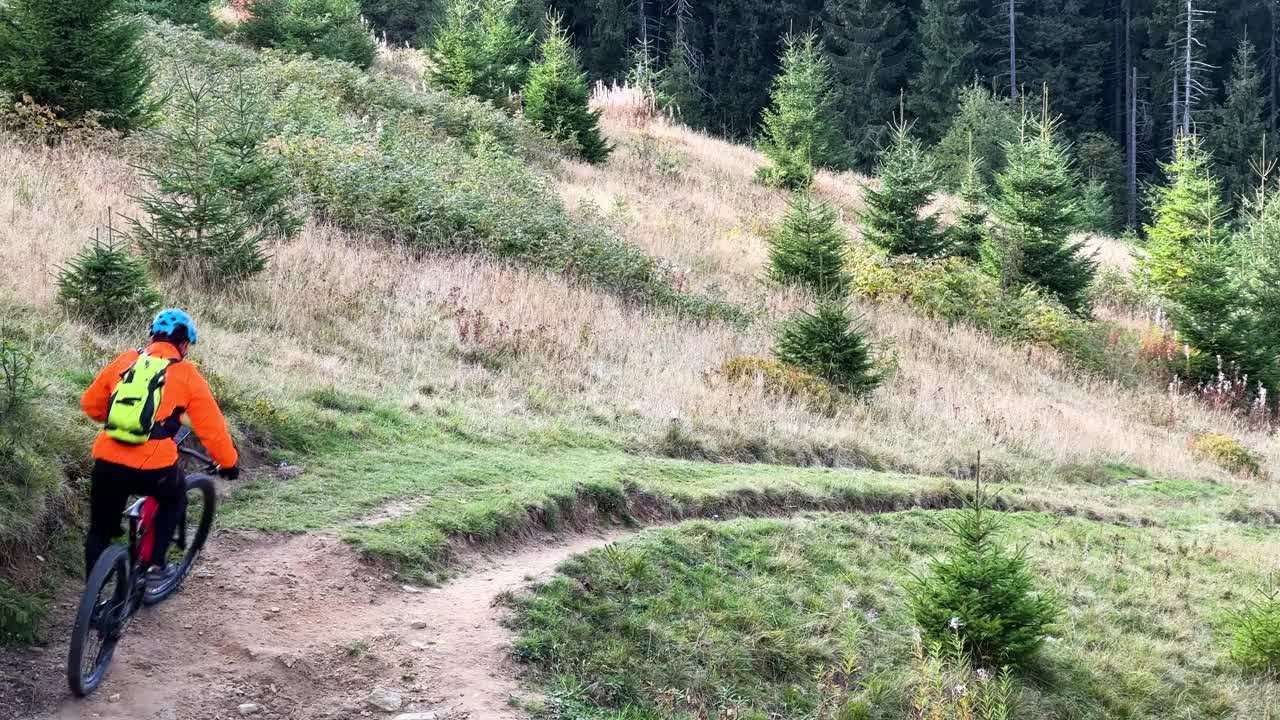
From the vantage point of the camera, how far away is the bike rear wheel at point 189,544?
18.4 feet

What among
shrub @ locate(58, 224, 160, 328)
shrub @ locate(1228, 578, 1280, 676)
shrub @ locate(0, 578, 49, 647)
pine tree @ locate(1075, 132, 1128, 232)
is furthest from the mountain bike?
pine tree @ locate(1075, 132, 1128, 232)

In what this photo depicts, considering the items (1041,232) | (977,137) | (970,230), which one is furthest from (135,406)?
(977,137)

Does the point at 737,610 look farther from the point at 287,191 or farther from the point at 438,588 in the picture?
the point at 287,191

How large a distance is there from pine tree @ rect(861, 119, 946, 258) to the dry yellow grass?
15.2 ft

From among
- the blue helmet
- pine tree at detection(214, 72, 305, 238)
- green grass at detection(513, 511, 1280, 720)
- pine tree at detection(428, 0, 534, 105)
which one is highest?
pine tree at detection(428, 0, 534, 105)

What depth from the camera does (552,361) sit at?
13242 millimetres

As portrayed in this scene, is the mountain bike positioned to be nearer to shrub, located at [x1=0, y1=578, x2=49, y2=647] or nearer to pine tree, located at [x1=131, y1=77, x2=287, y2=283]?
shrub, located at [x1=0, y1=578, x2=49, y2=647]

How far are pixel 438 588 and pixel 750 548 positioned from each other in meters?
2.71

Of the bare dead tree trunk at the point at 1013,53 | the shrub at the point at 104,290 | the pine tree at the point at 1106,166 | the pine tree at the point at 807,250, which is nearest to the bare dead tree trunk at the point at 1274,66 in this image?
the pine tree at the point at 1106,166

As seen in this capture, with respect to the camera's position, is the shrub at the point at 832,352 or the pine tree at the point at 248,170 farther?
the shrub at the point at 832,352

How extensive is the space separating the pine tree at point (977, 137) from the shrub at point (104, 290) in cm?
3143

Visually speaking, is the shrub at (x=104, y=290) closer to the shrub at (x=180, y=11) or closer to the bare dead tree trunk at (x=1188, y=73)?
the shrub at (x=180, y=11)

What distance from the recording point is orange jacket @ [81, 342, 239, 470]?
506 cm

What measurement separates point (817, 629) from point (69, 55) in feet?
A: 45.9
